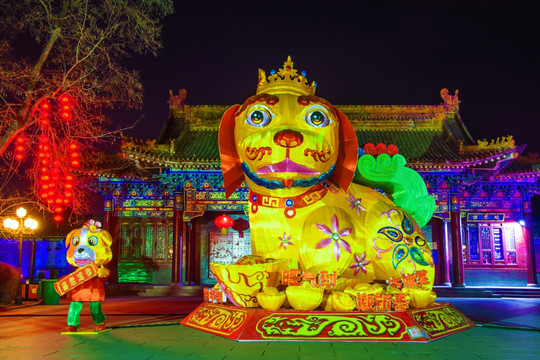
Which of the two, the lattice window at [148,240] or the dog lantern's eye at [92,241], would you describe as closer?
the dog lantern's eye at [92,241]

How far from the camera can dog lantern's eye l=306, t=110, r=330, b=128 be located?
4859mm

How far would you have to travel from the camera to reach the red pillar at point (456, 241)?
1204 cm

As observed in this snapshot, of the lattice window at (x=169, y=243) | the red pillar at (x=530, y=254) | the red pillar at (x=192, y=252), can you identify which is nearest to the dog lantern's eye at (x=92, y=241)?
the red pillar at (x=192, y=252)

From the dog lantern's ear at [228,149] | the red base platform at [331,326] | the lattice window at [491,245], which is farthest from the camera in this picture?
the lattice window at [491,245]

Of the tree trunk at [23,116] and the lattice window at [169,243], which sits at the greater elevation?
the tree trunk at [23,116]

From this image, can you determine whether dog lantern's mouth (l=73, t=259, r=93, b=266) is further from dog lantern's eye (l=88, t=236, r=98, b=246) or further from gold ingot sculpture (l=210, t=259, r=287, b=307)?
gold ingot sculpture (l=210, t=259, r=287, b=307)

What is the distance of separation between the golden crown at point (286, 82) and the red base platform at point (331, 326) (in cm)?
245

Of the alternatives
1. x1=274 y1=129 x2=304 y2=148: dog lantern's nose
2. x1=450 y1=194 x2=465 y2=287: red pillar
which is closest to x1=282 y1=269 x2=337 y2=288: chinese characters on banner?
x1=274 y1=129 x2=304 y2=148: dog lantern's nose

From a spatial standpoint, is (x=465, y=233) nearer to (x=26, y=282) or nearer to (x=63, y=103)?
(x=63, y=103)

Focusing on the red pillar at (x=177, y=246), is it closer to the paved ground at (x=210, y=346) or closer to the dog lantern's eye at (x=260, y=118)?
the paved ground at (x=210, y=346)

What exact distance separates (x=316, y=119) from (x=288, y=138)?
0.48 metres

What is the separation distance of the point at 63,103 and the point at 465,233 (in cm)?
1093

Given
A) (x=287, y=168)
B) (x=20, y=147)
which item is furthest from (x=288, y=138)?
(x=20, y=147)

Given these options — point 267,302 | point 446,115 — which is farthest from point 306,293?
point 446,115
